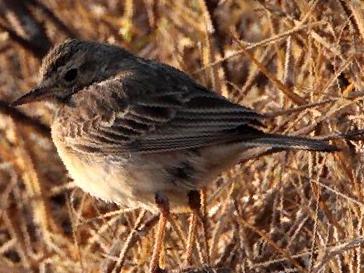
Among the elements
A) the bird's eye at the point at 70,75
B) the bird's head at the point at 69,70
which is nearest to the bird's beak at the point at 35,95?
the bird's head at the point at 69,70

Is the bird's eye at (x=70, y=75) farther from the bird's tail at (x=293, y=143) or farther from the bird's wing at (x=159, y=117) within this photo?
the bird's tail at (x=293, y=143)

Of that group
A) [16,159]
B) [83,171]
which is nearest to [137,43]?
[16,159]

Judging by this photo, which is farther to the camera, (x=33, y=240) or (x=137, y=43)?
(x=137, y=43)

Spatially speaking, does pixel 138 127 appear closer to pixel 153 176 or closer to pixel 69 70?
pixel 153 176

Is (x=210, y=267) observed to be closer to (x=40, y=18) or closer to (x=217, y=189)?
(x=217, y=189)

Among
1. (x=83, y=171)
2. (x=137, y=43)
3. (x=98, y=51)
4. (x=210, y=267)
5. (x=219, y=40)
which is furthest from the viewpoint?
(x=137, y=43)
